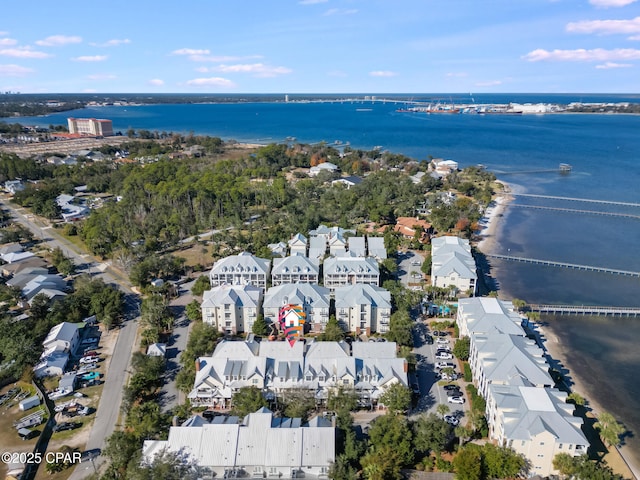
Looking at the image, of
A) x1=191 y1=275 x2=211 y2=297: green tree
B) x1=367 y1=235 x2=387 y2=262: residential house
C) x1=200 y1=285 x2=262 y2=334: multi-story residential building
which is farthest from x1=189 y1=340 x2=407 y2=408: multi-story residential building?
x1=367 y1=235 x2=387 y2=262: residential house

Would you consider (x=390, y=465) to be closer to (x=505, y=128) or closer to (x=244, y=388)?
(x=244, y=388)

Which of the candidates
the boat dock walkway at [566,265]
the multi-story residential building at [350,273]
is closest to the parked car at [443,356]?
the multi-story residential building at [350,273]

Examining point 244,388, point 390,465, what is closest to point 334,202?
point 244,388

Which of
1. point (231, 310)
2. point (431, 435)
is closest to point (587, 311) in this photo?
point (431, 435)

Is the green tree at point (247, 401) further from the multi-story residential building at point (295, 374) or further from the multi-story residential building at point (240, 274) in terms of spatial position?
the multi-story residential building at point (240, 274)

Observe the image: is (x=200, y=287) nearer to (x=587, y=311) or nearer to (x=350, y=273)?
(x=350, y=273)
